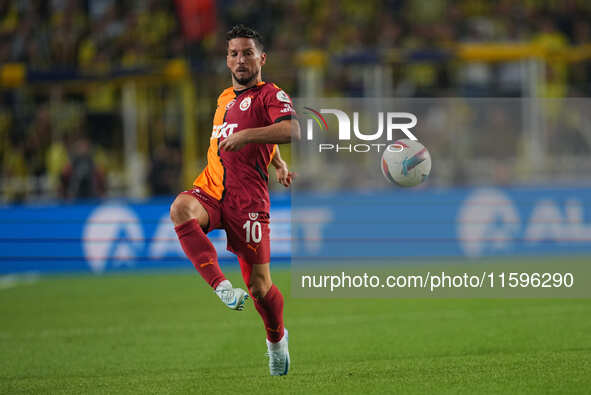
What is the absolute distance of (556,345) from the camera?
6.75 metres

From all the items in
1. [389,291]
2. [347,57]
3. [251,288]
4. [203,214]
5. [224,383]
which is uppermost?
[347,57]

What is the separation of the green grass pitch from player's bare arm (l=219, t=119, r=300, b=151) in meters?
1.62

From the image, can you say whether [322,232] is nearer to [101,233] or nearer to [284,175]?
[101,233]

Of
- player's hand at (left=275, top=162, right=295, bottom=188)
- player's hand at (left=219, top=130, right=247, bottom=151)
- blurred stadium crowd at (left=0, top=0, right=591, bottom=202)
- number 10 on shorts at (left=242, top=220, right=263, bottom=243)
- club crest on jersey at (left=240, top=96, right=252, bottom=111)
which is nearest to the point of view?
player's hand at (left=219, top=130, right=247, bottom=151)

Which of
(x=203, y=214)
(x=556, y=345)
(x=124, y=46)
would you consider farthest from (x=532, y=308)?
(x=124, y=46)

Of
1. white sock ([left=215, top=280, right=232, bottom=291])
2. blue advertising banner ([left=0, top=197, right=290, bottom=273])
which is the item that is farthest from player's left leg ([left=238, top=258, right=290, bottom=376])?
blue advertising banner ([left=0, top=197, right=290, bottom=273])

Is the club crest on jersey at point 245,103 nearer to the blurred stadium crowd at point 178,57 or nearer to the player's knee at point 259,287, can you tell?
the player's knee at point 259,287

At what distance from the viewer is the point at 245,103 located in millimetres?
5801

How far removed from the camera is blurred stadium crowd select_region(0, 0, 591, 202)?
51.2ft

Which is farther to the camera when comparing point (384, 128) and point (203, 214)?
point (384, 128)

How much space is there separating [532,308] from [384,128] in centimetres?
279

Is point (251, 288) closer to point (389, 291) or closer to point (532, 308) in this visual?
point (532, 308)

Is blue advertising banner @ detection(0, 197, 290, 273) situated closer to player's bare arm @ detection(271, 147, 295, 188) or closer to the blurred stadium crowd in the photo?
the blurred stadium crowd

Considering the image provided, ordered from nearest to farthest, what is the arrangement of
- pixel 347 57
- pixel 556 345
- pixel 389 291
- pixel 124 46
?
pixel 556 345 → pixel 389 291 → pixel 347 57 → pixel 124 46
